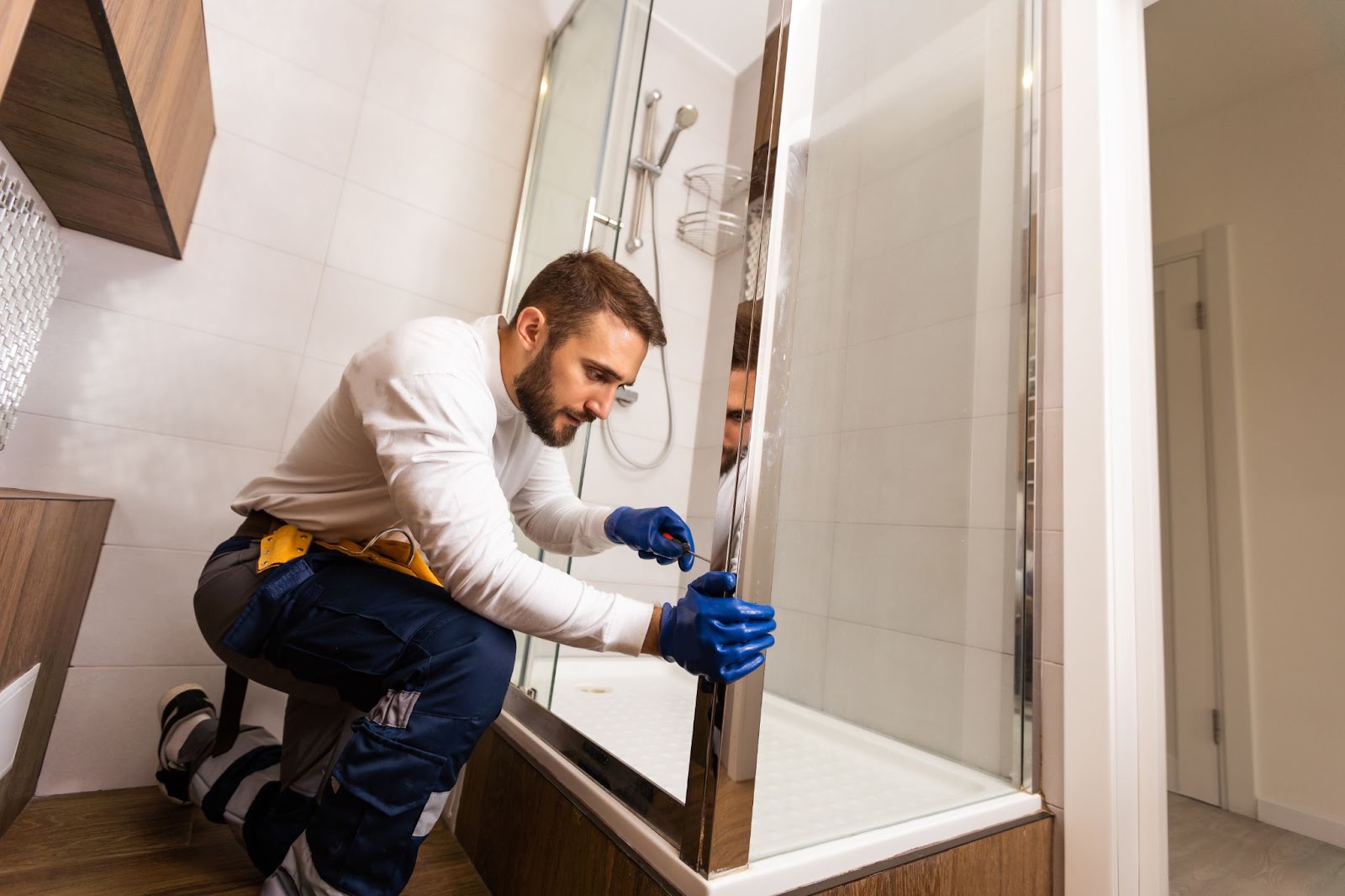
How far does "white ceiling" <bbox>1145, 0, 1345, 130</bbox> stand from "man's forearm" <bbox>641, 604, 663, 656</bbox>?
7.00 ft

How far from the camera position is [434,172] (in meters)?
1.64

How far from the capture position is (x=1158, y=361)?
6.40 feet

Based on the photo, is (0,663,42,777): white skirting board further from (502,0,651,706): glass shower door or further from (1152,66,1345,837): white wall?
(1152,66,1345,837): white wall

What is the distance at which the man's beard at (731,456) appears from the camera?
2.30ft

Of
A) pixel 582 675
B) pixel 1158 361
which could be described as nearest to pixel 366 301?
pixel 582 675

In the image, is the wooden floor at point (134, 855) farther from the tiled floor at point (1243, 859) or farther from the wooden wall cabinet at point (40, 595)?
the tiled floor at point (1243, 859)

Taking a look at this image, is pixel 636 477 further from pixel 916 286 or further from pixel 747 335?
pixel 747 335

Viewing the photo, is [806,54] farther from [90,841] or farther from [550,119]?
[90,841]

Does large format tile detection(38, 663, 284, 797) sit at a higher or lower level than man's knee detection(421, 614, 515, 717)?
lower

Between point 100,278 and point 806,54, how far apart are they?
1394 millimetres

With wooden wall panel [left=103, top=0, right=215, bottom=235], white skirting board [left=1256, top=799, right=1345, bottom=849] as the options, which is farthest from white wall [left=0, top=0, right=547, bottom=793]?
white skirting board [left=1256, top=799, right=1345, bottom=849]

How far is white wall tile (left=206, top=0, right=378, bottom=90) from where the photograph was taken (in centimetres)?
142

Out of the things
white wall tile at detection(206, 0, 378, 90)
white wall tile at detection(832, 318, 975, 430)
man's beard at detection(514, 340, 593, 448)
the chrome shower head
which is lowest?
man's beard at detection(514, 340, 593, 448)

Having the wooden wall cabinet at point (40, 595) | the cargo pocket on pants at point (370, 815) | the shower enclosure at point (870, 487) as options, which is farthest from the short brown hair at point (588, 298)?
the wooden wall cabinet at point (40, 595)
